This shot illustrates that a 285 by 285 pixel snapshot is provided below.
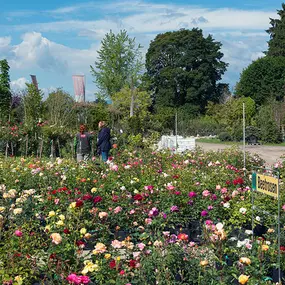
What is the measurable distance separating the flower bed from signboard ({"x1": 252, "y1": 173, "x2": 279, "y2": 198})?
1.13 feet

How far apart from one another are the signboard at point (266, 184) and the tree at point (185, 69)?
38309 mm

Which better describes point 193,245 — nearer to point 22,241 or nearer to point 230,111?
point 22,241

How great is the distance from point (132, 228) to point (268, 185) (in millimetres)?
1652

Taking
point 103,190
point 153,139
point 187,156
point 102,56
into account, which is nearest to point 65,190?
point 103,190

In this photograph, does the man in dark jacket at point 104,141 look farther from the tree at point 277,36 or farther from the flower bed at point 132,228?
the tree at point 277,36

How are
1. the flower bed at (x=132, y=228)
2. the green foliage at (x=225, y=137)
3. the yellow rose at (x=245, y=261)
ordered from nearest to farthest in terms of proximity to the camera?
the yellow rose at (x=245, y=261) → the flower bed at (x=132, y=228) → the green foliage at (x=225, y=137)

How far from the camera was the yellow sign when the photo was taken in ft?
12.1

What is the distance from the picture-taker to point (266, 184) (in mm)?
3834

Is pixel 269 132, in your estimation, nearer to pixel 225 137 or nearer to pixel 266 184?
pixel 225 137

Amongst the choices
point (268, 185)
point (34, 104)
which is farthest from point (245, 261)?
point (34, 104)

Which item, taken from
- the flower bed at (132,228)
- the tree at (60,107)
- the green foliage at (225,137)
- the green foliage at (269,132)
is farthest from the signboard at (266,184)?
the green foliage at (225,137)

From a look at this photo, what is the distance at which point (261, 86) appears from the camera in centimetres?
4238

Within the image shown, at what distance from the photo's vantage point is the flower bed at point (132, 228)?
3.09 m

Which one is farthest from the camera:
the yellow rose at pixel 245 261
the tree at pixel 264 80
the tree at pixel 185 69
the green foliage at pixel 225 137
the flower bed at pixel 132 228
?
the tree at pixel 185 69
